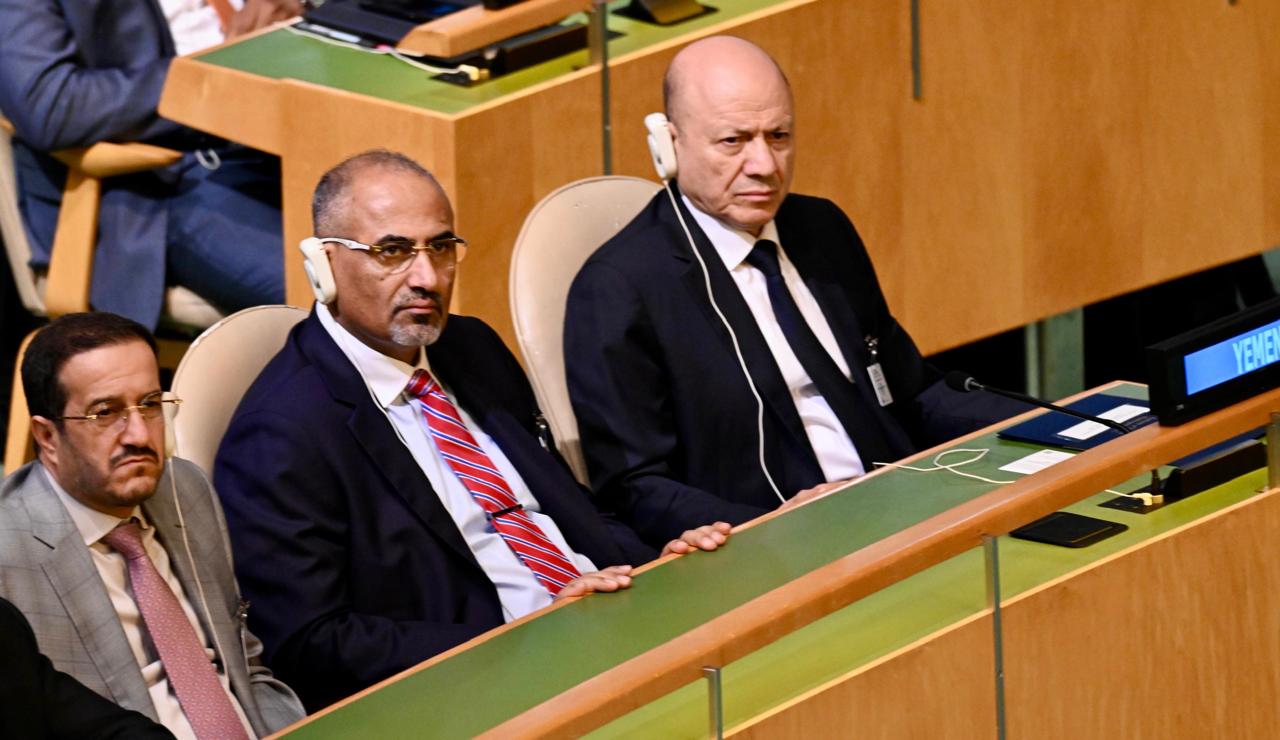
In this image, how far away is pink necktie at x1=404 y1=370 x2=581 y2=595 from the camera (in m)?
2.95

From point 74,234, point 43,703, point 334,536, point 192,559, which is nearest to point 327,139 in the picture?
point 74,234

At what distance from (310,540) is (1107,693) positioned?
3.35 feet

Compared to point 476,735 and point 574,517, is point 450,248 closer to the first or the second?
point 574,517

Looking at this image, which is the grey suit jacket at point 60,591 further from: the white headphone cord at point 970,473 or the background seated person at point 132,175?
the background seated person at point 132,175

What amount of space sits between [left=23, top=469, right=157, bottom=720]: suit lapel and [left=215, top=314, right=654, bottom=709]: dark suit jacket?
267 millimetres

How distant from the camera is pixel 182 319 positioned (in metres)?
4.15

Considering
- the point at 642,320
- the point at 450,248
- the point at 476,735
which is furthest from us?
the point at 642,320

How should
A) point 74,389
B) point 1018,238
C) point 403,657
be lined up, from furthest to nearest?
point 1018,238 → point 403,657 → point 74,389

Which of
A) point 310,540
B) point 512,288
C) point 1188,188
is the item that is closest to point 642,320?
point 512,288

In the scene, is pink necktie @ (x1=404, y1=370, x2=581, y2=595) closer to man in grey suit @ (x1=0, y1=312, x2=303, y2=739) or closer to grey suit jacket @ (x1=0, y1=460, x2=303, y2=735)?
man in grey suit @ (x1=0, y1=312, x2=303, y2=739)

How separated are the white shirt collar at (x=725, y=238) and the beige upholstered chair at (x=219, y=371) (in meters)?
0.66

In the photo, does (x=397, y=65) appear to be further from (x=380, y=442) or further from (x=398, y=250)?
(x=380, y=442)

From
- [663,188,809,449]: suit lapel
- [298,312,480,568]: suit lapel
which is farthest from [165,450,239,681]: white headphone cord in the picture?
[663,188,809,449]: suit lapel

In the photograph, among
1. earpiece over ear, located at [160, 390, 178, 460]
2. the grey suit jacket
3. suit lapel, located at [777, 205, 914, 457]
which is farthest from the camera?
suit lapel, located at [777, 205, 914, 457]
